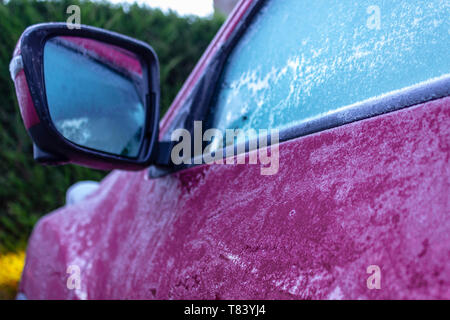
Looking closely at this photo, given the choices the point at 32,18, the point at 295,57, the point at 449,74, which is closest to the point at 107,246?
the point at 295,57

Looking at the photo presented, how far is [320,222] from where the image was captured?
0.72 metres

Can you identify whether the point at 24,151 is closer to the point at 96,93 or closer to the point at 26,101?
the point at 96,93

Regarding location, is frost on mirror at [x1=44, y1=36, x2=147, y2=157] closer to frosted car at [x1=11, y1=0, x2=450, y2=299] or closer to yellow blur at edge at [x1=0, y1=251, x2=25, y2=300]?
frosted car at [x1=11, y1=0, x2=450, y2=299]

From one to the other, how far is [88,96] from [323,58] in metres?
0.88

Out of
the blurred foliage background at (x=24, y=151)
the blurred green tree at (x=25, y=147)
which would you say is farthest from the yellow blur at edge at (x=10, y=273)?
the blurred green tree at (x=25, y=147)

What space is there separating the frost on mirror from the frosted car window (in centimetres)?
33

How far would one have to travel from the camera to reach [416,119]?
663mm

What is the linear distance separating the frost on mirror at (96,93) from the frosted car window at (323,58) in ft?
1.07

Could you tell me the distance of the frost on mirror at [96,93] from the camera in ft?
4.53

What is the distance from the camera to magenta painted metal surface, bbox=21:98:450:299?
566 mm

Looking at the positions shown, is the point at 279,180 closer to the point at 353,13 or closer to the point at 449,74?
the point at 449,74

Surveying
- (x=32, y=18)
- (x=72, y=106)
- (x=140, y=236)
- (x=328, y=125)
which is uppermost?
(x=32, y=18)

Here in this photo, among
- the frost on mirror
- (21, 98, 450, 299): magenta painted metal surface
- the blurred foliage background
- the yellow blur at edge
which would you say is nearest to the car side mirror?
the frost on mirror

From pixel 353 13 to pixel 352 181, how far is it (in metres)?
0.54
